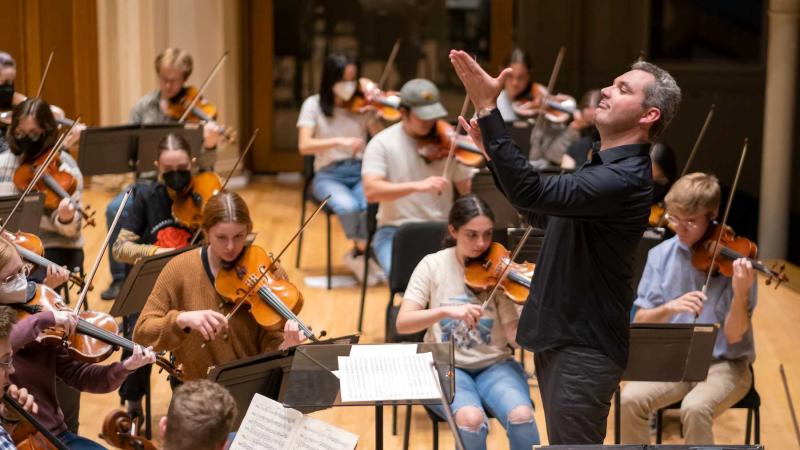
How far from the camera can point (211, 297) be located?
11.4 ft

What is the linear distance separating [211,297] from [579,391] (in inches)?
48.7

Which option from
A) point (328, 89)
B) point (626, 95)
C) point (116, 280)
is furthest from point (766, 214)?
point (626, 95)

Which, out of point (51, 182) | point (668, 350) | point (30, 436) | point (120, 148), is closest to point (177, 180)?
point (51, 182)

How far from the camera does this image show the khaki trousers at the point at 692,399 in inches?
150

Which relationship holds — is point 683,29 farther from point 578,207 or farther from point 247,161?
point 578,207

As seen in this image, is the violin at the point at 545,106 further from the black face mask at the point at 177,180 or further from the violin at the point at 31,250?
the violin at the point at 31,250

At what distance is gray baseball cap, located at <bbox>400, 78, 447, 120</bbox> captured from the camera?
16.2ft

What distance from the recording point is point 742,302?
12.4ft

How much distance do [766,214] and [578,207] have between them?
16.3 ft

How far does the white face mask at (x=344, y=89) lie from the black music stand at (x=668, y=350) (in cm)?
311

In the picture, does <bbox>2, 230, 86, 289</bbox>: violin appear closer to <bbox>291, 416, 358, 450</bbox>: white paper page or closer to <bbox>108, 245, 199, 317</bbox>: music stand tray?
<bbox>108, 245, 199, 317</bbox>: music stand tray

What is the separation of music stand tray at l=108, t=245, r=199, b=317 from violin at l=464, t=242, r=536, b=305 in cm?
90

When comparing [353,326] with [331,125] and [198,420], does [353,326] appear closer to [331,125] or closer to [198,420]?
[331,125]

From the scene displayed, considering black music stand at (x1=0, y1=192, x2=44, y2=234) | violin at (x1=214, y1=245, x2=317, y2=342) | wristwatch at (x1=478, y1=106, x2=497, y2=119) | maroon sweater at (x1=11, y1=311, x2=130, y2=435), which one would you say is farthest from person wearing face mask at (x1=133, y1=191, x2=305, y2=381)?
wristwatch at (x1=478, y1=106, x2=497, y2=119)
